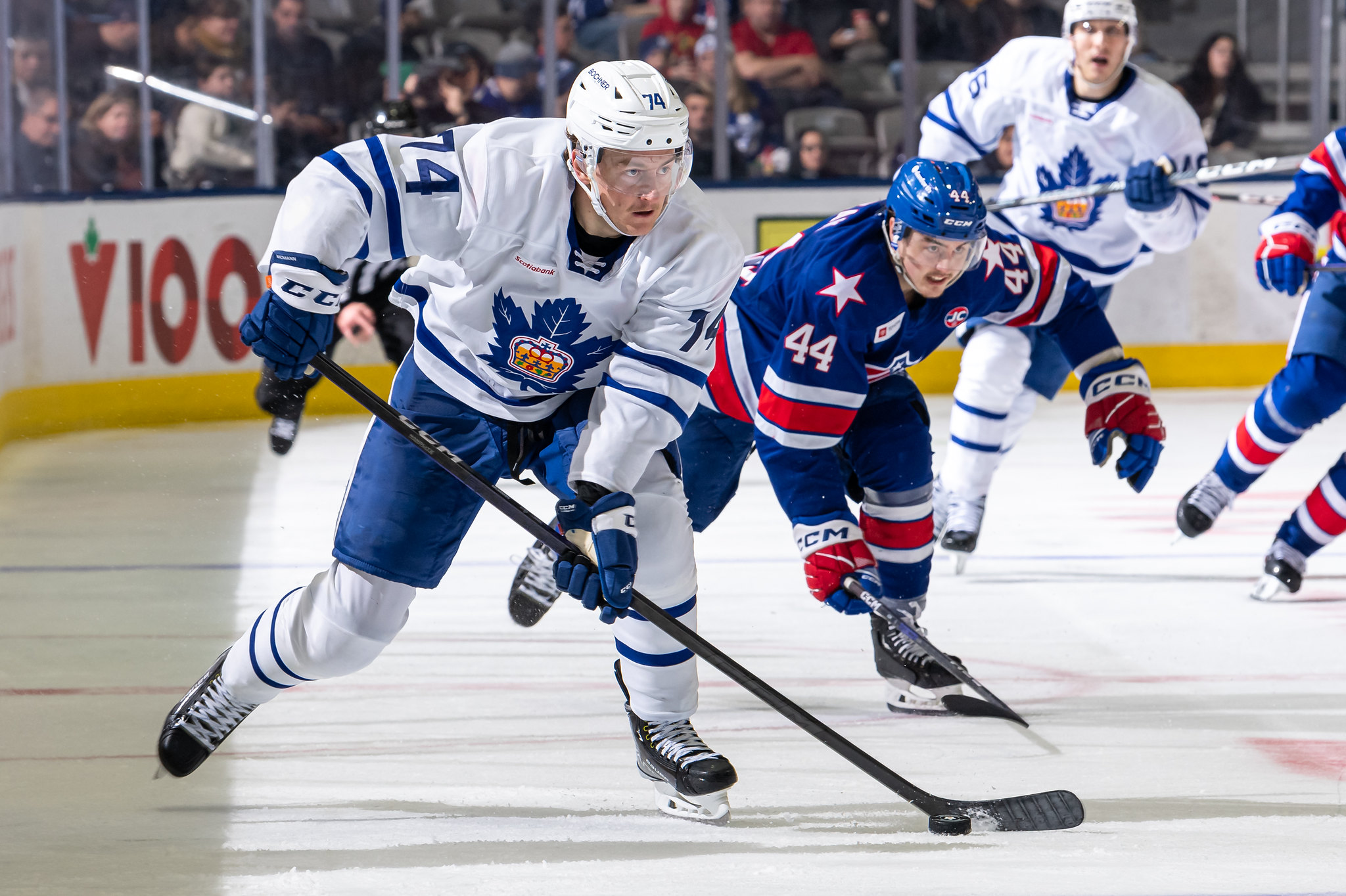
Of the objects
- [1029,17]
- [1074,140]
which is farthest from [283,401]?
[1029,17]

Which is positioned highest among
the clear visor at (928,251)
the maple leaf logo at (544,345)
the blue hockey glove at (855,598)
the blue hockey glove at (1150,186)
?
the blue hockey glove at (1150,186)

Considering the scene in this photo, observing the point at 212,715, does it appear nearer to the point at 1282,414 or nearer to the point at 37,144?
the point at 1282,414

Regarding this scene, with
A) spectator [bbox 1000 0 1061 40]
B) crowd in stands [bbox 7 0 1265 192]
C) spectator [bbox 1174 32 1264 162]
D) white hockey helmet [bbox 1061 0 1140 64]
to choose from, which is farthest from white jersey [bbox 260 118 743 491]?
spectator [bbox 1174 32 1264 162]

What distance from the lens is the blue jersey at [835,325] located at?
2.78m

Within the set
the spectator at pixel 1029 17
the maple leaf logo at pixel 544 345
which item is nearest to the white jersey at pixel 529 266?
the maple leaf logo at pixel 544 345

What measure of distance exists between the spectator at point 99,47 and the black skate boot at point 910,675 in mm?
4884

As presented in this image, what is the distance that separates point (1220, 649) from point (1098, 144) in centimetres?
163

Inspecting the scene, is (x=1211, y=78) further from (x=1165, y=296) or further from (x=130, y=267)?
(x=130, y=267)

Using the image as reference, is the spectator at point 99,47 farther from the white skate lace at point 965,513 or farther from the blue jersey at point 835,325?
the blue jersey at point 835,325

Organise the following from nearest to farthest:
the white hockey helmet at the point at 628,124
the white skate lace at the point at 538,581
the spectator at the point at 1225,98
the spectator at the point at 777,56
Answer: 1. the white hockey helmet at the point at 628,124
2. the white skate lace at the point at 538,581
3. the spectator at the point at 777,56
4. the spectator at the point at 1225,98

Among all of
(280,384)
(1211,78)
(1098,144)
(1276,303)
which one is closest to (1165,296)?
(1276,303)

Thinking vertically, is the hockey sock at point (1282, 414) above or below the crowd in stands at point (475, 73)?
below

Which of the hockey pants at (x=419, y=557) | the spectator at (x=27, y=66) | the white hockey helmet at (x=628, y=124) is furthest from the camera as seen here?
the spectator at (x=27, y=66)

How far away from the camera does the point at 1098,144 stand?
4.47m
